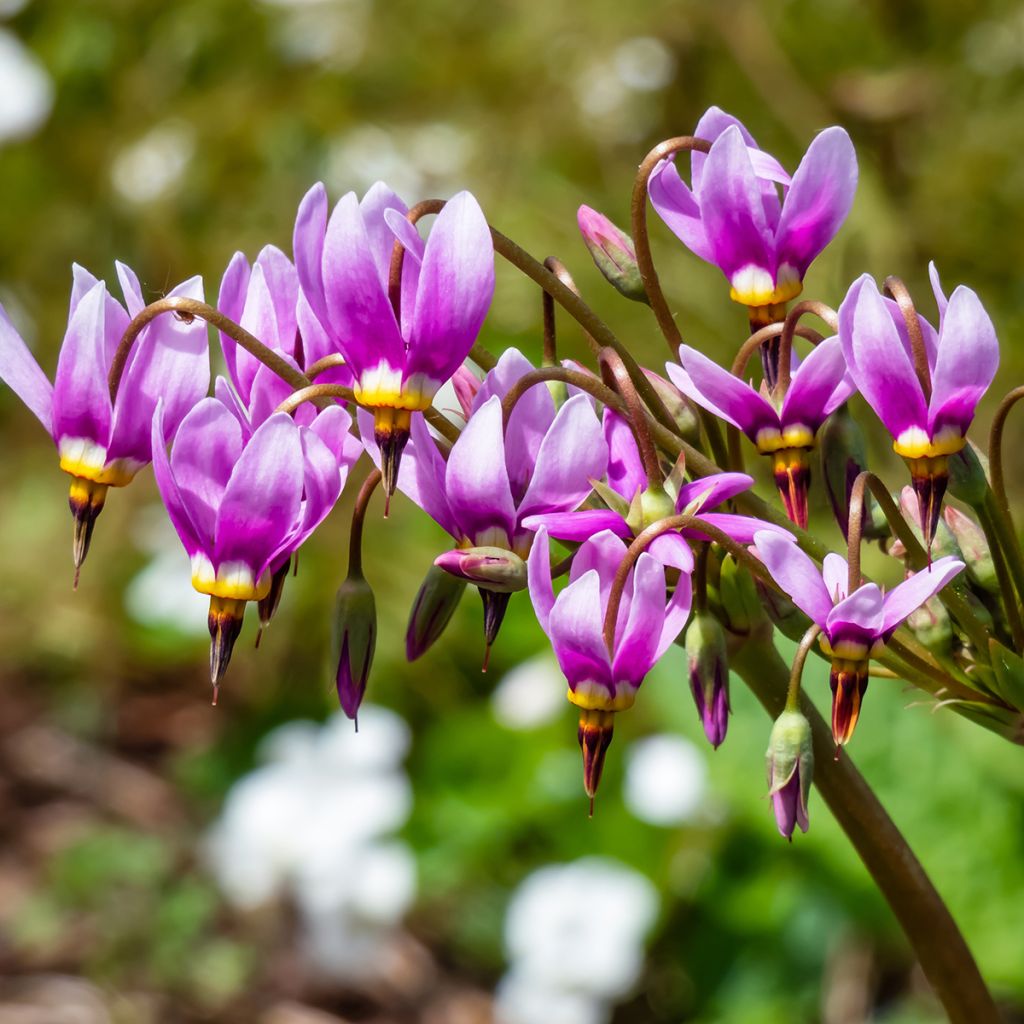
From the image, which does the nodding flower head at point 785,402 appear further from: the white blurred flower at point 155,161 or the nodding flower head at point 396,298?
the white blurred flower at point 155,161

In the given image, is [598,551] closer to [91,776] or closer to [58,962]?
[58,962]

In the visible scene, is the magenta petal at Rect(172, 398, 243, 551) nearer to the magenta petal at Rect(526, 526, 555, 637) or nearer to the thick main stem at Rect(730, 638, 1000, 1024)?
the magenta petal at Rect(526, 526, 555, 637)

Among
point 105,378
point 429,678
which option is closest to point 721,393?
point 105,378

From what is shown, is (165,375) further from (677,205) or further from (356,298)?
(677,205)

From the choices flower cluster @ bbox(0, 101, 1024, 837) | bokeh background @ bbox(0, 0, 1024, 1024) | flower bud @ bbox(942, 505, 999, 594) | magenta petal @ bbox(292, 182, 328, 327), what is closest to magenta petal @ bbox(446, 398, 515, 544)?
flower cluster @ bbox(0, 101, 1024, 837)

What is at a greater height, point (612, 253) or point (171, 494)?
point (612, 253)

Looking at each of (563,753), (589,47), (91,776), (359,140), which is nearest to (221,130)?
(359,140)

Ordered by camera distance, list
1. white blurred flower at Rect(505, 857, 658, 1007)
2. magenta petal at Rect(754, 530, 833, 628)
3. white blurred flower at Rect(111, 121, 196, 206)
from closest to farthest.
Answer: magenta petal at Rect(754, 530, 833, 628) → white blurred flower at Rect(505, 857, 658, 1007) → white blurred flower at Rect(111, 121, 196, 206)
